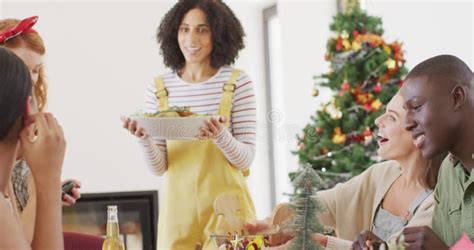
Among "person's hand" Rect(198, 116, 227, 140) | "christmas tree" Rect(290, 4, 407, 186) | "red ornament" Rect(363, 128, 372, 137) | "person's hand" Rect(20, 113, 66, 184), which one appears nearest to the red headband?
"person's hand" Rect(198, 116, 227, 140)

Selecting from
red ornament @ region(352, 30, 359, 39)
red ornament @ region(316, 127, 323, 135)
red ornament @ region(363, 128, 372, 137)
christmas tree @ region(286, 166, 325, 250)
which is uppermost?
red ornament @ region(352, 30, 359, 39)

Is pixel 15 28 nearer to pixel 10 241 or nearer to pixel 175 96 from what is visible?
pixel 175 96

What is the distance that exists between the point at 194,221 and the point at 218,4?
0.85 meters

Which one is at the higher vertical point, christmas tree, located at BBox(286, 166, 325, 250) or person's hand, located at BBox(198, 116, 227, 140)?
person's hand, located at BBox(198, 116, 227, 140)

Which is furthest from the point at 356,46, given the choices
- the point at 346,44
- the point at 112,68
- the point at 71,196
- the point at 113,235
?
the point at 113,235

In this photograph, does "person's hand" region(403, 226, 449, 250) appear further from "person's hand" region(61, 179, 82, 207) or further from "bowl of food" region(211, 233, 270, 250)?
"person's hand" region(61, 179, 82, 207)

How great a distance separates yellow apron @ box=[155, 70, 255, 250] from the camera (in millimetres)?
3277

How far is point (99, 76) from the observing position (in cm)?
616

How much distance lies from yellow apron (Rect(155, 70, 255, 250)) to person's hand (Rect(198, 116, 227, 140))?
0.33 ft

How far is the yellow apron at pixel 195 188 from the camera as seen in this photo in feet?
10.8

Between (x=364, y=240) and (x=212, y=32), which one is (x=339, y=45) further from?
(x=364, y=240)

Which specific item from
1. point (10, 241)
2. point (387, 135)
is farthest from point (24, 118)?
point (387, 135)

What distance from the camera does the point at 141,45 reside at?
6.26 metres

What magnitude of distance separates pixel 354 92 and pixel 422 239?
11.0ft
